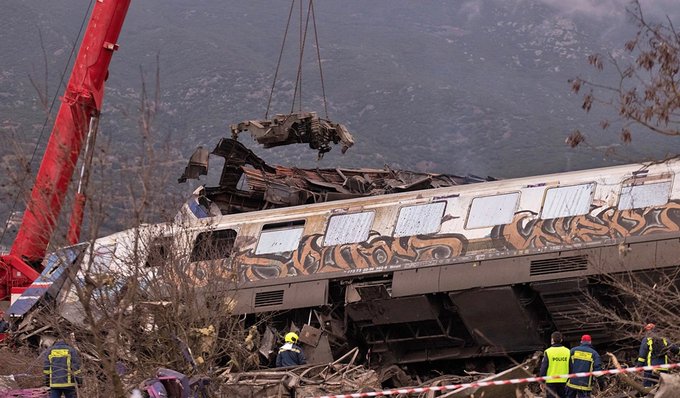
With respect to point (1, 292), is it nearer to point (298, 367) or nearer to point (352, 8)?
point (298, 367)

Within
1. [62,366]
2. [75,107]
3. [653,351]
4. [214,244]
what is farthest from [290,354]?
[75,107]

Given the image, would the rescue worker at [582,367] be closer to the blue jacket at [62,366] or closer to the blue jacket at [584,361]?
the blue jacket at [584,361]

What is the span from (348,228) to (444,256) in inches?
81.0

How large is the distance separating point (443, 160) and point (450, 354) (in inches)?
3227

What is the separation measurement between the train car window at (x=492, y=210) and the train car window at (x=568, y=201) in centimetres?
57

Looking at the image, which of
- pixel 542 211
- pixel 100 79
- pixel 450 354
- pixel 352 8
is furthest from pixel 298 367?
pixel 352 8

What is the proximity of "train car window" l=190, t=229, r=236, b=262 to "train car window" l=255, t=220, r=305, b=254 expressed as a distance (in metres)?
0.62

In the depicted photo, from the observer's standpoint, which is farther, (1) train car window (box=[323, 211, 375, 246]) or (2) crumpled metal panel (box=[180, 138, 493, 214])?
(2) crumpled metal panel (box=[180, 138, 493, 214])

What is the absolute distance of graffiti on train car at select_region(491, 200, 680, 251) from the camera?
58.8 feet

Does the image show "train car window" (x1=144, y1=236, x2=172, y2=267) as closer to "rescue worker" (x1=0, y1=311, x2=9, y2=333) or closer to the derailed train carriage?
the derailed train carriage

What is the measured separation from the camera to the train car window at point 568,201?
1870 centimetres

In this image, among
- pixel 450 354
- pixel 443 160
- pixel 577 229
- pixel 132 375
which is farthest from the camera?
pixel 443 160

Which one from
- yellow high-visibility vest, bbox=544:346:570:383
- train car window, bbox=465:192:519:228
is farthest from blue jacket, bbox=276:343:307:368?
yellow high-visibility vest, bbox=544:346:570:383

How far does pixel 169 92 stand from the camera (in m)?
116
